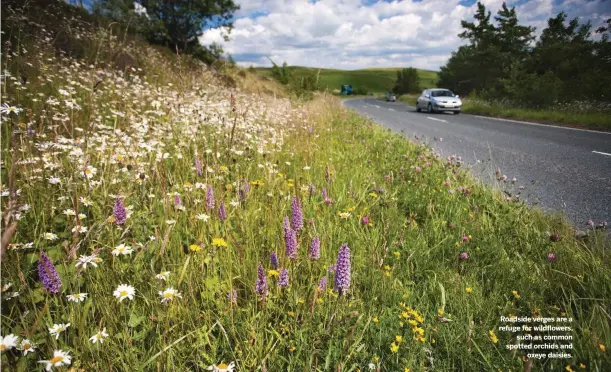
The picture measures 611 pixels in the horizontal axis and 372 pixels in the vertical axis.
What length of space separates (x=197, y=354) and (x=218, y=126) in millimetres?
3156

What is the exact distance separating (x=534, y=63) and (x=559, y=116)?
17.5 meters

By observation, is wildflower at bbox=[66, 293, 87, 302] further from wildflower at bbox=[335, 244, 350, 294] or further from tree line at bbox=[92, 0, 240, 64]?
tree line at bbox=[92, 0, 240, 64]

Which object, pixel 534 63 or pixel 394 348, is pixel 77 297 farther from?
pixel 534 63

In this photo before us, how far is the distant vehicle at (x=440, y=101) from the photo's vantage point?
59.0 feet

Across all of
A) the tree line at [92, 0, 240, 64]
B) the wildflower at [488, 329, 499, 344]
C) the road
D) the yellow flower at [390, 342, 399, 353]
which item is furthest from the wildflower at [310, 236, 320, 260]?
the tree line at [92, 0, 240, 64]

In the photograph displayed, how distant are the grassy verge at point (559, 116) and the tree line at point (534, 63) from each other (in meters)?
2.39

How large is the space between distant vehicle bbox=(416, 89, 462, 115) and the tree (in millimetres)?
49481

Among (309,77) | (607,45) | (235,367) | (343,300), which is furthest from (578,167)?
(607,45)

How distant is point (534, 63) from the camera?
26.6 meters

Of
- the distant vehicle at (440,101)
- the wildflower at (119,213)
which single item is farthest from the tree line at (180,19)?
the wildflower at (119,213)

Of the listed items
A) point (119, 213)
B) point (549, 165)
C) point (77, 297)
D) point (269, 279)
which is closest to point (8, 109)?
point (119, 213)

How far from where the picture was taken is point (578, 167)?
509cm

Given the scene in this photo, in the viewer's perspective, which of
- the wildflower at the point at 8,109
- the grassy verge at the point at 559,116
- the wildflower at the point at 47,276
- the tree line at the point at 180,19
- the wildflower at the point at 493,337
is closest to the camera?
the wildflower at the point at 47,276

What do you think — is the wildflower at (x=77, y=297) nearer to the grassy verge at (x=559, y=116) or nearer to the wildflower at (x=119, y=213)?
the wildflower at (x=119, y=213)
